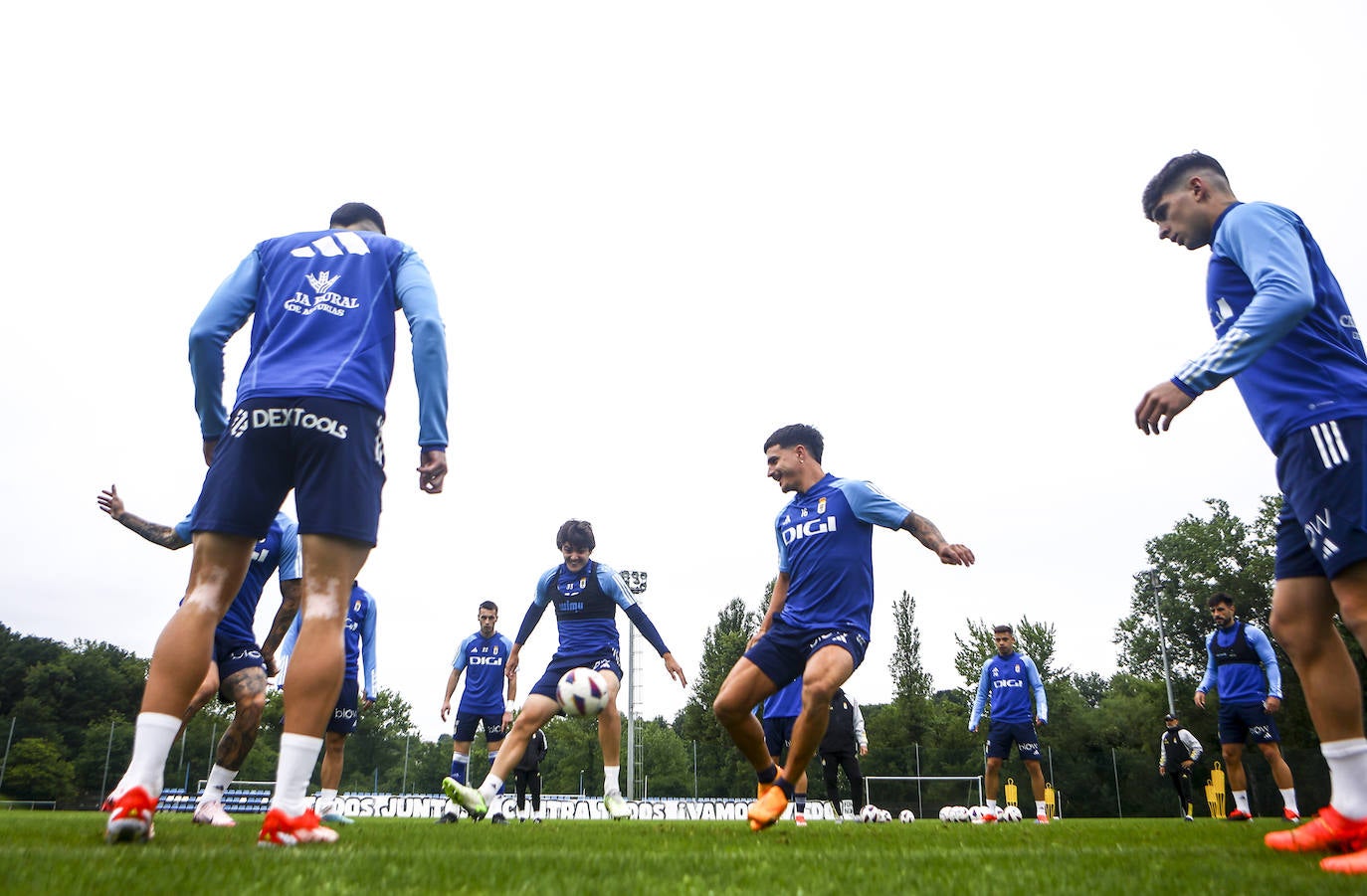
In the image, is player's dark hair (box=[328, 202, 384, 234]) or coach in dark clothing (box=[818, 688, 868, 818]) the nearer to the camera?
player's dark hair (box=[328, 202, 384, 234])

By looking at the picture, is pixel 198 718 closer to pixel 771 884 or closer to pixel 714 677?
pixel 714 677

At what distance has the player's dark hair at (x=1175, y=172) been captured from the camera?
399cm

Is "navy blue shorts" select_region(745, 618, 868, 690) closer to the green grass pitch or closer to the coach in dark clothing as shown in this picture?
the green grass pitch

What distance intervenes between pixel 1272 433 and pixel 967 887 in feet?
7.77

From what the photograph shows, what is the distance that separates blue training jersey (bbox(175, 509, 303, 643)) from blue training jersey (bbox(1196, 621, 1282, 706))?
38.5 ft

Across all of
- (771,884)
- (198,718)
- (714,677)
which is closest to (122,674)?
(198,718)

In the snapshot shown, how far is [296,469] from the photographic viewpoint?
343 cm

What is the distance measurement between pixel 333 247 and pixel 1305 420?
13.7 ft

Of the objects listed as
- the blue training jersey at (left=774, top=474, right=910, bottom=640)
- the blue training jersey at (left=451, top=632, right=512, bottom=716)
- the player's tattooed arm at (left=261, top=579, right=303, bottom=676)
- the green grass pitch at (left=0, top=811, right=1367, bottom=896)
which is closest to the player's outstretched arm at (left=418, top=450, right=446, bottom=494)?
the green grass pitch at (left=0, top=811, right=1367, bottom=896)

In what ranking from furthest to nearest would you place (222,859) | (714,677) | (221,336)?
(714,677) < (221,336) < (222,859)

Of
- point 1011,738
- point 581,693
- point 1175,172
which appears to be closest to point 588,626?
point 581,693

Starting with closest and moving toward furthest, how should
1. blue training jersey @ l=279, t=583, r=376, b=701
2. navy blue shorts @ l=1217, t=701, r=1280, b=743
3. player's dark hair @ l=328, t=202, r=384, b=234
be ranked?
player's dark hair @ l=328, t=202, r=384, b=234 → blue training jersey @ l=279, t=583, r=376, b=701 → navy blue shorts @ l=1217, t=701, r=1280, b=743

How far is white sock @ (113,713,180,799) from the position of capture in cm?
309

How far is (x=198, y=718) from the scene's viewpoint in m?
51.8
